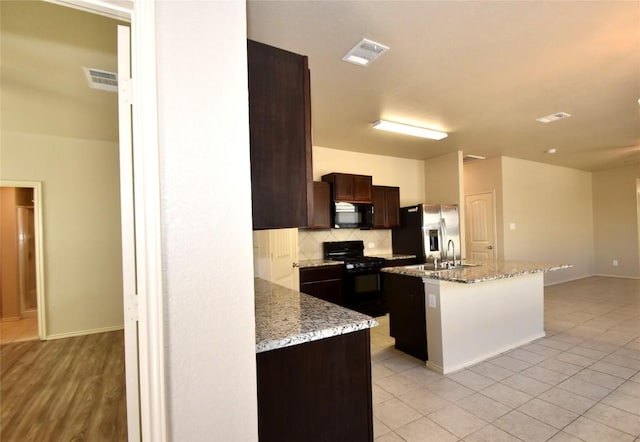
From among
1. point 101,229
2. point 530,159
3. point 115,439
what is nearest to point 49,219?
point 101,229

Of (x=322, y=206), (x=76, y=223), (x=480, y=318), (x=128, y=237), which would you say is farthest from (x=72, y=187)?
(x=480, y=318)

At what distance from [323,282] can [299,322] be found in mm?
2953

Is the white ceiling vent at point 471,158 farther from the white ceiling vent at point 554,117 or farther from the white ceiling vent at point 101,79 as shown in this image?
the white ceiling vent at point 101,79

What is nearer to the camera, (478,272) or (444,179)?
(478,272)

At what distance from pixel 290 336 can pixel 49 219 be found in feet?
14.5

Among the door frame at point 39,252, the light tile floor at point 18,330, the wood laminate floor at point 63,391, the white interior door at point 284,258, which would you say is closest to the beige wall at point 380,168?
the white interior door at point 284,258

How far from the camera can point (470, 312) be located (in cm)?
296

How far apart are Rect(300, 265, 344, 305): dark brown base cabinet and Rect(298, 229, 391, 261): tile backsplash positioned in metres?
0.60

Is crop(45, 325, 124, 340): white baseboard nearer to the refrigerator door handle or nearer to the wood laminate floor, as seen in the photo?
the wood laminate floor

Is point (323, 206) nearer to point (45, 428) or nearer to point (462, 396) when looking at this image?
point (462, 396)

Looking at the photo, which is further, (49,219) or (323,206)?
(323,206)

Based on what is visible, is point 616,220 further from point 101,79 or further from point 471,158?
point 101,79

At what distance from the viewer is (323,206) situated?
4.66 m

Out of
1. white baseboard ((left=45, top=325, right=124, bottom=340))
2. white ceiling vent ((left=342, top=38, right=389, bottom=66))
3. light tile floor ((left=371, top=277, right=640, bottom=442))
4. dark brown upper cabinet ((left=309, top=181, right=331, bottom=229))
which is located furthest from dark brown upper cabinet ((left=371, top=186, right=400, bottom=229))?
white baseboard ((left=45, top=325, right=124, bottom=340))
